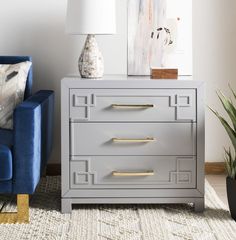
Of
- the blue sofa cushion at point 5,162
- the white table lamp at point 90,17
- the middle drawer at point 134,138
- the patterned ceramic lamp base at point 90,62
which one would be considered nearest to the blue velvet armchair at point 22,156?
the blue sofa cushion at point 5,162

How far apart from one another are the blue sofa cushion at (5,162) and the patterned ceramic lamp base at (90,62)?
0.62 metres

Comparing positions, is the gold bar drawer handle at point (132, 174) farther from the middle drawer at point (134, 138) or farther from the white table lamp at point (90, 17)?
the white table lamp at point (90, 17)

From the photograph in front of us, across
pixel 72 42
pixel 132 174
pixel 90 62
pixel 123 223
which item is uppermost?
pixel 72 42

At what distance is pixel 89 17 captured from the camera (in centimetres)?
282

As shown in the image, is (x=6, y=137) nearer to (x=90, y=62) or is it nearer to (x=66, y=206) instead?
(x=66, y=206)

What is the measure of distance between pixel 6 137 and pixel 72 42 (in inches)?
35.6

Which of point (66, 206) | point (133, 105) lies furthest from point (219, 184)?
point (66, 206)

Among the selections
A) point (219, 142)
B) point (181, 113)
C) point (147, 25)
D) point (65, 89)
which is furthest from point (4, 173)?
point (219, 142)

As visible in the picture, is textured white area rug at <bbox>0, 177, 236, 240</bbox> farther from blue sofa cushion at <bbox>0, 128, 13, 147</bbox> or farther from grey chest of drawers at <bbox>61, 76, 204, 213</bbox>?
blue sofa cushion at <bbox>0, 128, 13, 147</bbox>

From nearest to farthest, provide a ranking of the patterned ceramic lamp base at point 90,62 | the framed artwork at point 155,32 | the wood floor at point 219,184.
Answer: the patterned ceramic lamp base at point 90,62 < the wood floor at point 219,184 < the framed artwork at point 155,32

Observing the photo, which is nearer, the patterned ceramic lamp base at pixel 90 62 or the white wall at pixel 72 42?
the patterned ceramic lamp base at pixel 90 62

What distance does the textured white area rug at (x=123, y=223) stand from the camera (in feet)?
8.13

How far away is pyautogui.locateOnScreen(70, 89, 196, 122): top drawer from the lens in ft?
9.04

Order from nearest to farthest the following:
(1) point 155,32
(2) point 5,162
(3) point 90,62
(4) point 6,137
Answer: (2) point 5,162 < (4) point 6,137 < (3) point 90,62 < (1) point 155,32
